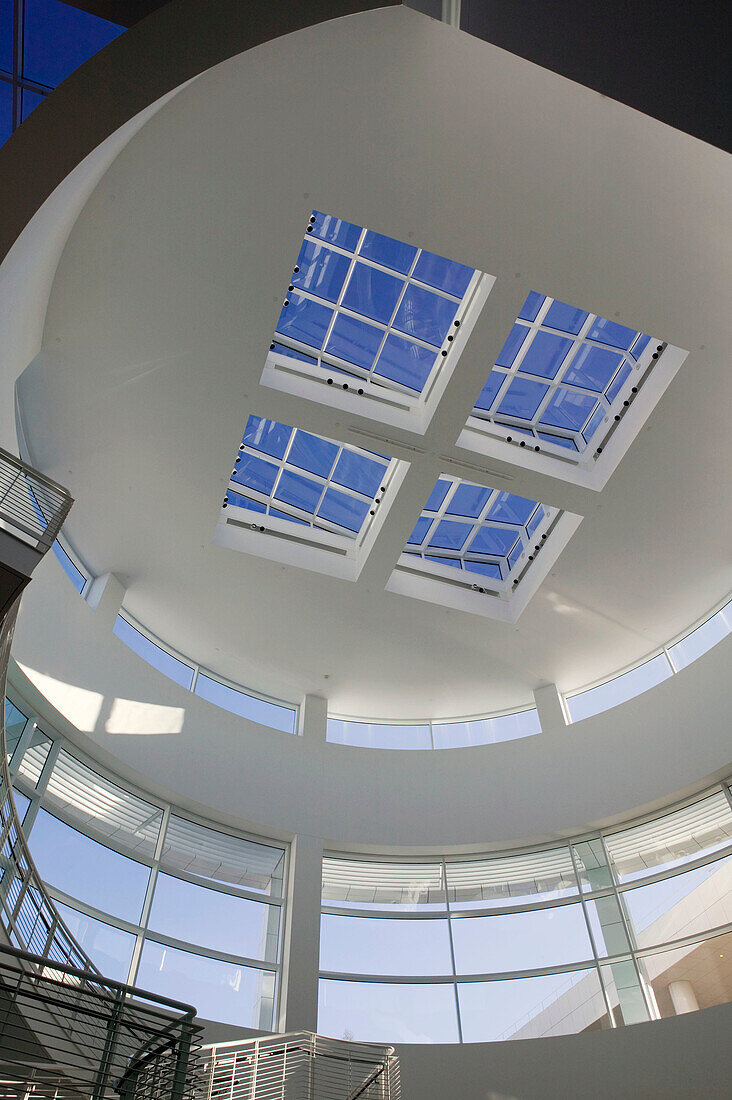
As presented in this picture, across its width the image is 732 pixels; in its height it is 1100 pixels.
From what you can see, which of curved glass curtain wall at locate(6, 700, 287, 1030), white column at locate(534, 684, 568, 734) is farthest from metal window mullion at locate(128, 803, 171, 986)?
white column at locate(534, 684, 568, 734)

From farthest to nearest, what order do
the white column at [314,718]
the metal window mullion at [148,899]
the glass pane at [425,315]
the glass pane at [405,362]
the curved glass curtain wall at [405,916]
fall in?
the white column at [314,718] → the glass pane at [405,362] → the glass pane at [425,315] → the curved glass curtain wall at [405,916] → the metal window mullion at [148,899]

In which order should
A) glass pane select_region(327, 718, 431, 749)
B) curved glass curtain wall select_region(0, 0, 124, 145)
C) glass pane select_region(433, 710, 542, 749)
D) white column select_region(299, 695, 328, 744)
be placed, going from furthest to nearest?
glass pane select_region(327, 718, 431, 749), glass pane select_region(433, 710, 542, 749), white column select_region(299, 695, 328, 744), curved glass curtain wall select_region(0, 0, 124, 145)

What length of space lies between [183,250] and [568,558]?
751 cm

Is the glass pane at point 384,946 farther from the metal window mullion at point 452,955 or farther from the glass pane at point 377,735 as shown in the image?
the glass pane at point 377,735

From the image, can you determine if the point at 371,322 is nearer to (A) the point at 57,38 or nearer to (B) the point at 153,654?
(B) the point at 153,654

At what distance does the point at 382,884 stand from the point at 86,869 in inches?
182

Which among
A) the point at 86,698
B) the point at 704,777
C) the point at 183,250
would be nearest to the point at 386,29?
the point at 183,250

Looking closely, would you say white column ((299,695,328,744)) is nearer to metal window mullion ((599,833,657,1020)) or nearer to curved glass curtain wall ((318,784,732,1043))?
curved glass curtain wall ((318,784,732,1043))

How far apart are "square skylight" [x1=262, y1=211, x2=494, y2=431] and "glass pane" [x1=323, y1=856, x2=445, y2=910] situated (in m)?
6.93

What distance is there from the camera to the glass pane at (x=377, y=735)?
1593 centimetres

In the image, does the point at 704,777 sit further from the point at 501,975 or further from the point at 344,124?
the point at 344,124

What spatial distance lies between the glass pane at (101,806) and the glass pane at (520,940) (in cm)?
475

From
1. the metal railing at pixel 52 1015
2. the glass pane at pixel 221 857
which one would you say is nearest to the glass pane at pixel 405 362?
the metal railing at pixel 52 1015

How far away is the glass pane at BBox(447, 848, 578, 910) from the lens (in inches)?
513
